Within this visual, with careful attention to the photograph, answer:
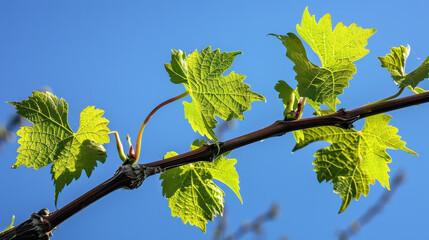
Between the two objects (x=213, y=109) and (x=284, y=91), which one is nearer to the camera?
(x=213, y=109)

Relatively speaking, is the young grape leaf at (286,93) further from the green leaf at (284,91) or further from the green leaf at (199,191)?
the green leaf at (199,191)

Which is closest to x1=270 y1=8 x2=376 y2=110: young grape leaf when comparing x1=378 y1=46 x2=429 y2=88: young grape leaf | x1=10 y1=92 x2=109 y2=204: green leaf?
x1=378 y1=46 x2=429 y2=88: young grape leaf

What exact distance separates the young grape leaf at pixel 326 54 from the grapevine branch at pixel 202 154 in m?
0.09

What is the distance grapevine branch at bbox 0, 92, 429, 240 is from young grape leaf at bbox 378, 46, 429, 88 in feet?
0.48

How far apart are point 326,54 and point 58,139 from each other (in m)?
0.81

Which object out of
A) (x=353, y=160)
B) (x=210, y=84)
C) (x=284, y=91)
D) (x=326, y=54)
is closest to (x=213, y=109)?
(x=210, y=84)

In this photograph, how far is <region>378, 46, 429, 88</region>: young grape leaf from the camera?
44.9 inches

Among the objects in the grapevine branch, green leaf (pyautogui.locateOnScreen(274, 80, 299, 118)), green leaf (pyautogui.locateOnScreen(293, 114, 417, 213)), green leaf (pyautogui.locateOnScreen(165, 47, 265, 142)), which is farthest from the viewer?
green leaf (pyautogui.locateOnScreen(293, 114, 417, 213))

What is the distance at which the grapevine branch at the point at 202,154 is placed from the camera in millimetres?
896

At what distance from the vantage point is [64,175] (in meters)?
1.10

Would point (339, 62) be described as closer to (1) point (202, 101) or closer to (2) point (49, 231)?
(1) point (202, 101)

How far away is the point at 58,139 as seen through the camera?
1.13 m

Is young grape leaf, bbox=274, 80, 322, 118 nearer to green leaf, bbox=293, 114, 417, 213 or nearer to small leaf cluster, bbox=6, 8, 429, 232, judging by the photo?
small leaf cluster, bbox=6, 8, 429, 232

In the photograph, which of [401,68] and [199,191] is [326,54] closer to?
[401,68]
